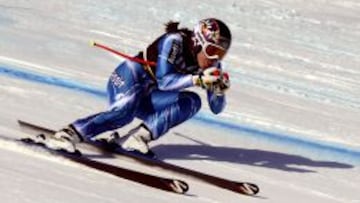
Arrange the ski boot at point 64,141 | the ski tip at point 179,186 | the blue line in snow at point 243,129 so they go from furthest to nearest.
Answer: the blue line in snow at point 243,129 → the ski boot at point 64,141 → the ski tip at point 179,186

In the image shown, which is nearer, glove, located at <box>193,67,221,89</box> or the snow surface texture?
the snow surface texture

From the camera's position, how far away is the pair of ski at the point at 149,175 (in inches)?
223

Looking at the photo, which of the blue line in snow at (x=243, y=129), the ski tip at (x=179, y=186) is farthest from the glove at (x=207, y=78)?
the blue line in snow at (x=243, y=129)

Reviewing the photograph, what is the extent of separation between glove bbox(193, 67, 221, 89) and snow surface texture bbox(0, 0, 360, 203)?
0.54 m

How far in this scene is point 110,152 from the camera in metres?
6.30

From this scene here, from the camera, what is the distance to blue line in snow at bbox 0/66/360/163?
7777 millimetres

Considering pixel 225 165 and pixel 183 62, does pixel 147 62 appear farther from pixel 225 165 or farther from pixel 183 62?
pixel 225 165

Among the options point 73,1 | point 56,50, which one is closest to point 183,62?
point 56,50

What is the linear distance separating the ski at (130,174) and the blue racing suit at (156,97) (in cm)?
24

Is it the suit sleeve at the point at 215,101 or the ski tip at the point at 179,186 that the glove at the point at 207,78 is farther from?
the ski tip at the point at 179,186

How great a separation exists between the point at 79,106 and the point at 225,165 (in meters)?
1.57

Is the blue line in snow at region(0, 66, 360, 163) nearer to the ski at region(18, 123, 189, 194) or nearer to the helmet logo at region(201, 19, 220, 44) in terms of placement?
the helmet logo at region(201, 19, 220, 44)

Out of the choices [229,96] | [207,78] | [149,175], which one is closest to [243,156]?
[207,78]

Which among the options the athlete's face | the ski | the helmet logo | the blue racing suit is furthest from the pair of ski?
the helmet logo
